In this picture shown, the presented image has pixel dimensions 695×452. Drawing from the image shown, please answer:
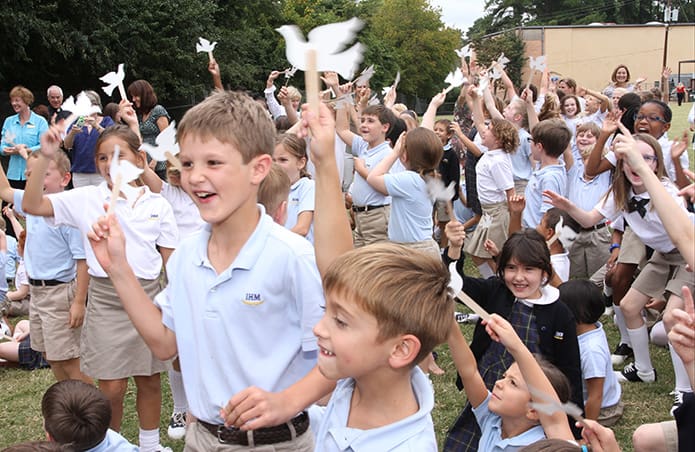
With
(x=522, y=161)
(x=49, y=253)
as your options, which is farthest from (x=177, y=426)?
(x=522, y=161)

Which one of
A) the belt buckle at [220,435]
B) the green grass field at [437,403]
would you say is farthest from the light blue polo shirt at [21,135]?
the belt buckle at [220,435]

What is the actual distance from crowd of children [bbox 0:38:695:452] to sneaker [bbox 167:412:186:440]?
25 mm

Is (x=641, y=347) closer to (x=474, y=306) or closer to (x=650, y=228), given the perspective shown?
(x=650, y=228)

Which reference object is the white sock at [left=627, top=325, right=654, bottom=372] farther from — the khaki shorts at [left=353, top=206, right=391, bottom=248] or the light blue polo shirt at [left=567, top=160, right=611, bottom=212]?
the khaki shorts at [left=353, top=206, right=391, bottom=248]

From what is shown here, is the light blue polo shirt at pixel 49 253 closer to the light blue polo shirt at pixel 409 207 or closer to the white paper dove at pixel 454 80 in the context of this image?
the light blue polo shirt at pixel 409 207

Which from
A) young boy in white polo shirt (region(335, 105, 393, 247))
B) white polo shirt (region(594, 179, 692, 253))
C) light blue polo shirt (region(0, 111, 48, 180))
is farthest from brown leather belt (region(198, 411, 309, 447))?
light blue polo shirt (region(0, 111, 48, 180))

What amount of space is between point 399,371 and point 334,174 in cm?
60

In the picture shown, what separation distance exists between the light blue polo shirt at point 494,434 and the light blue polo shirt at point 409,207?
2.69 metres

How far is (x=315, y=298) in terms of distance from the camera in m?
2.24

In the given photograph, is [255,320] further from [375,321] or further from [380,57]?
[380,57]

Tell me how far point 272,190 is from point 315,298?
1.40 m

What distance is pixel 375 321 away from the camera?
202 centimetres

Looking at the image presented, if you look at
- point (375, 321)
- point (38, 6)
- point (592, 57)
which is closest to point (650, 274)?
point (375, 321)

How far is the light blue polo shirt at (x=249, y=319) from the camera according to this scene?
2246 mm
